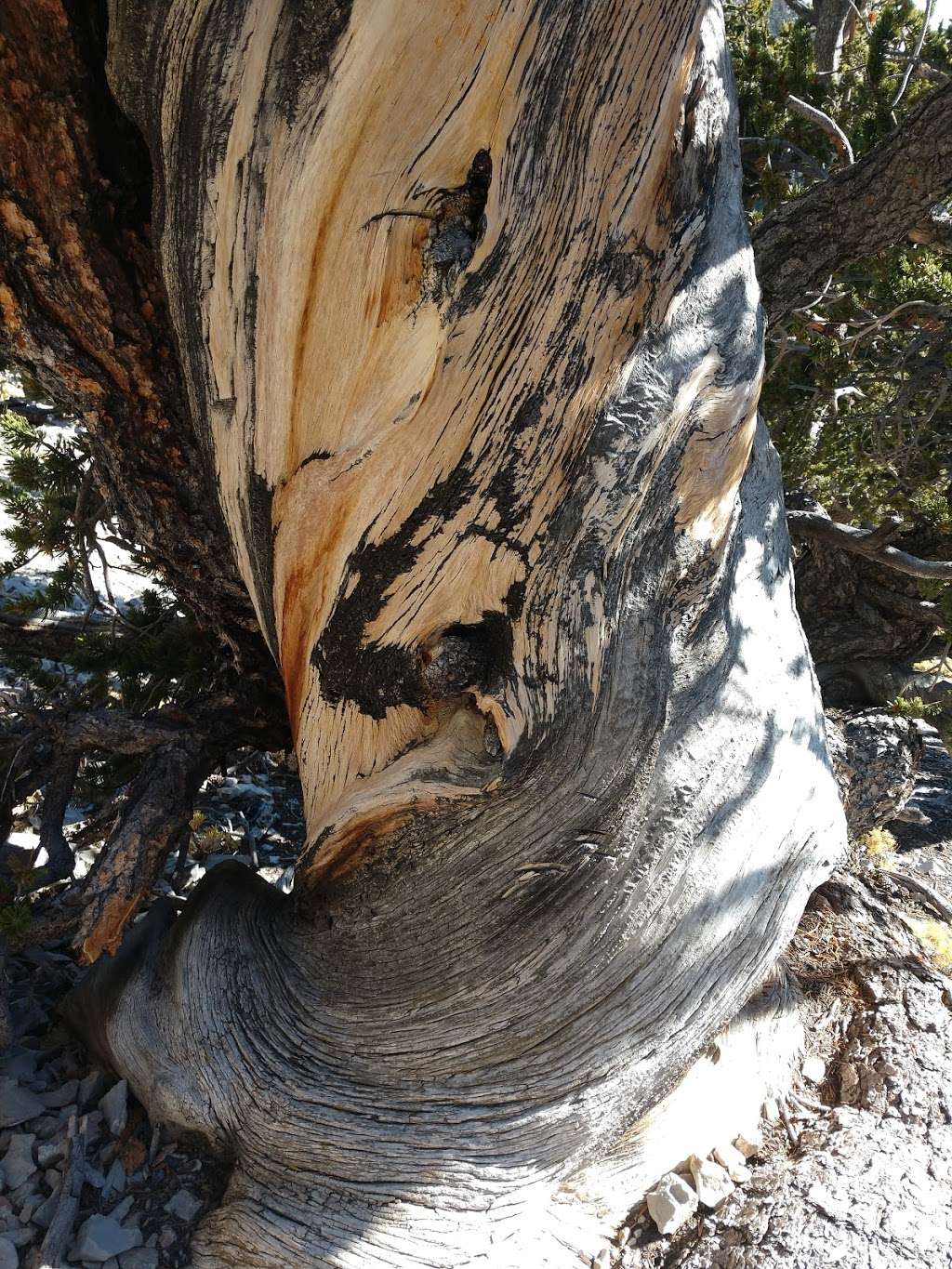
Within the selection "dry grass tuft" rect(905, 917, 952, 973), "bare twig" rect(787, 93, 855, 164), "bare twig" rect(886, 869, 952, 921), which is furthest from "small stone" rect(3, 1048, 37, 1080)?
"bare twig" rect(787, 93, 855, 164)

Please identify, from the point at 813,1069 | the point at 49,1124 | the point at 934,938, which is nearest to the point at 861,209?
the point at 934,938

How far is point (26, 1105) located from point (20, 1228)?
0.28 metres

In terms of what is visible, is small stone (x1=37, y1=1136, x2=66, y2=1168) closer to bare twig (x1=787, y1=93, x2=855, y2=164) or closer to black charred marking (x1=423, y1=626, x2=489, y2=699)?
black charred marking (x1=423, y1=626, x2=489, y2=699)

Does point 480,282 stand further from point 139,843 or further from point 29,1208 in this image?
point 29,1208

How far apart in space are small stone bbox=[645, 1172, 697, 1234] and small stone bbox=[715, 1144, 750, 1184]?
11 centimetres

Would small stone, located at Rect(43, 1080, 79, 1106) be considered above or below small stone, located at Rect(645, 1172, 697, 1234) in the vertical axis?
above

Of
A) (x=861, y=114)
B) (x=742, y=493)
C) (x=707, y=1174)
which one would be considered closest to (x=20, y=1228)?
(x=707, y=1174)

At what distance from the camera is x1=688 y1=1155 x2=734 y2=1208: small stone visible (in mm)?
2020

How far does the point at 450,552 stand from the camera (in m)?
1.82

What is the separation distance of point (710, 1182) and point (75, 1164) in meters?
1.38

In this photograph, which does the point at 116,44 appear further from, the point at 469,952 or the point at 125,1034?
the point at 125,1034

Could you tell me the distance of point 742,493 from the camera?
2.17 metres

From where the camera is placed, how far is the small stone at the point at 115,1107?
204cm

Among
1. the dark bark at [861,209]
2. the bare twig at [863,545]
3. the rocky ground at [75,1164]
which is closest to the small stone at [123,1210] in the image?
the rocky ground at [75,1164]
